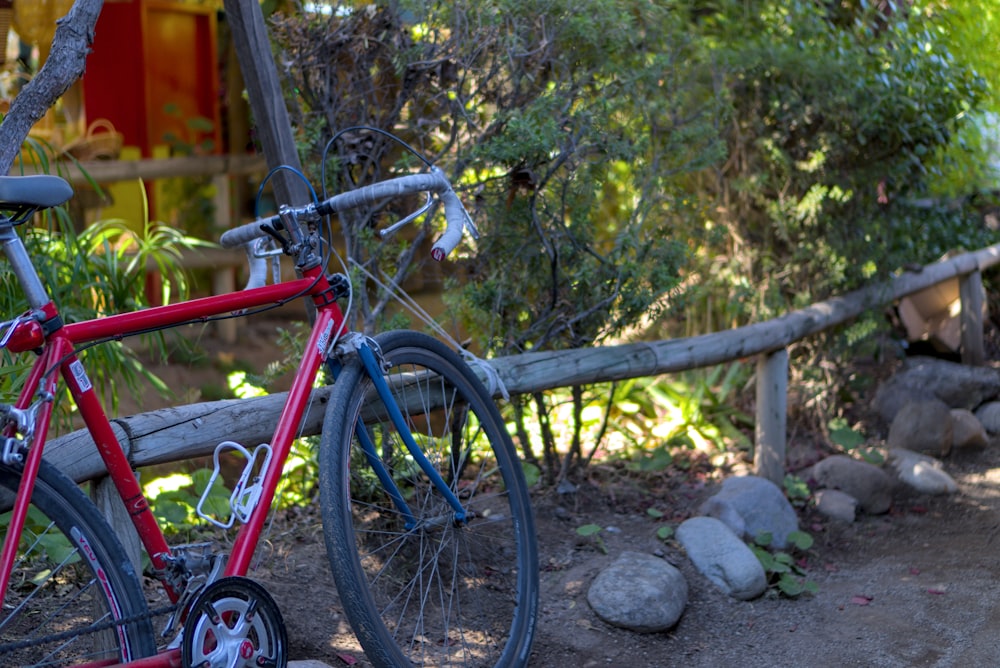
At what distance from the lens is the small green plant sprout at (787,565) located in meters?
3.47

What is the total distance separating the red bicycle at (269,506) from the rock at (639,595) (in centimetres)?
31

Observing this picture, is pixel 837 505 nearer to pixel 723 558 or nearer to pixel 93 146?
pixel 723 558

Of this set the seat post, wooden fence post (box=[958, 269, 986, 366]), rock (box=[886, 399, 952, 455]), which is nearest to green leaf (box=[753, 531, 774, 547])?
rock (box=[886, 399, 952, 455])

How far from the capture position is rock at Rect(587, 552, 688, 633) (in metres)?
3.07

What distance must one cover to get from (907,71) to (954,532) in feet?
7.41

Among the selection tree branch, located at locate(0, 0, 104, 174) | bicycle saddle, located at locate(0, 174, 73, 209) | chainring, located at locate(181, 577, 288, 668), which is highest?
tree branch, located at locate(0, 0, 104, 174)

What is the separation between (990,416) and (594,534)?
3191 mm

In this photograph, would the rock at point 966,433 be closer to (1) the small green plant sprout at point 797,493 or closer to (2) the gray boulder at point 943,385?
(2) the gray boulder at point 943,385

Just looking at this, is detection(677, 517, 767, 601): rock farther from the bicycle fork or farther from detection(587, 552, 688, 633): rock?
the bicycle fork

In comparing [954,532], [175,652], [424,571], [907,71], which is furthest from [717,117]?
[175,652]

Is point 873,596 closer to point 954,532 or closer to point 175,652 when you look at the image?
point 954,532

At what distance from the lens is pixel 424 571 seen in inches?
117

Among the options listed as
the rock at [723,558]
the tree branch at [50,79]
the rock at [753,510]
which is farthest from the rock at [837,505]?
the tree branch at [50,79]

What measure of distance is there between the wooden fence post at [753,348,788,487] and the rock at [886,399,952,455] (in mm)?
1092
